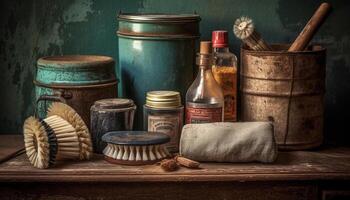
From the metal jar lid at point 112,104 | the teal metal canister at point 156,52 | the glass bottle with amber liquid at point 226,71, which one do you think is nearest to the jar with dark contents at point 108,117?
the metal jar lid at point 112,104

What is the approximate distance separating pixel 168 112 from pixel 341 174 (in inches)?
19.2

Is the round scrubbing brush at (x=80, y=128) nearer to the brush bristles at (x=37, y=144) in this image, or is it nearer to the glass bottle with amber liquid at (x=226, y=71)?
the brush bristles at (x=37, y=144)

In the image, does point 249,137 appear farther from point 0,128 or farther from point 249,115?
point 0,128

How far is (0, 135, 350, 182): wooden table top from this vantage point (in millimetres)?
1396

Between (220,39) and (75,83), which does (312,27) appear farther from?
(75,83)

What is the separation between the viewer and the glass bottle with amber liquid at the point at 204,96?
1572 millimetres

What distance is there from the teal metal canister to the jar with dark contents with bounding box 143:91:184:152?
0.32 feet

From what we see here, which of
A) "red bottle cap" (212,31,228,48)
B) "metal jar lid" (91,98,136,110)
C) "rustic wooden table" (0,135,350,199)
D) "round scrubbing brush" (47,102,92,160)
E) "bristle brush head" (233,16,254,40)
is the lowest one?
"rustic wooden table" (0,135,350,199)

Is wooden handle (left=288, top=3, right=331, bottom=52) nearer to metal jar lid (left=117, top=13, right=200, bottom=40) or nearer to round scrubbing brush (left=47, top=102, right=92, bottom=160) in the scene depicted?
metal jar lid (left=117, top=13, right=200, bottom=40)

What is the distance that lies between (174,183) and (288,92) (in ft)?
1.36

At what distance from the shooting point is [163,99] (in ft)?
5.14

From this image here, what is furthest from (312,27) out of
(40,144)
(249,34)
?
(40,144)

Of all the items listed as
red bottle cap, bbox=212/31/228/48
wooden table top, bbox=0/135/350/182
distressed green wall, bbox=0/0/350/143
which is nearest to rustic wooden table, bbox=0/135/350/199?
wooden table top, bbox=0/135/350/182

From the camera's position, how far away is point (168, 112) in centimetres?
158
